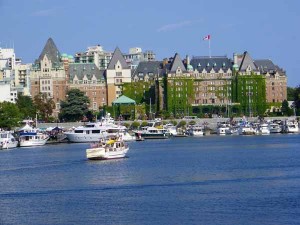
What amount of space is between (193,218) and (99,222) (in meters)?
3.94

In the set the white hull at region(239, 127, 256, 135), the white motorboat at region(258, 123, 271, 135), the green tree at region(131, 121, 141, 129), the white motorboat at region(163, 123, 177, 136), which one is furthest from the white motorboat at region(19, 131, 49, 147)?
the white motorboat at region(258, 123, 271, 135)

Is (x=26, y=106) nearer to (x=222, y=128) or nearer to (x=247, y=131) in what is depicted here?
(x=222, y=128)

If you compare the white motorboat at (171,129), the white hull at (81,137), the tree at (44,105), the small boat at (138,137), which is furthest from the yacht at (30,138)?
the tree at (44,105)

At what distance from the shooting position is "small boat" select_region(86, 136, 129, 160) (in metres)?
73.3

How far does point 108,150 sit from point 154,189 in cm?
2165

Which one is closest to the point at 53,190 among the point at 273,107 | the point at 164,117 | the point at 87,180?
the point at 87,180

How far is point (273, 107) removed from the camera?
15412 cm

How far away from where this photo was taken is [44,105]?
5837 inches

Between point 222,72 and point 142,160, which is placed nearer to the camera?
point 142,160

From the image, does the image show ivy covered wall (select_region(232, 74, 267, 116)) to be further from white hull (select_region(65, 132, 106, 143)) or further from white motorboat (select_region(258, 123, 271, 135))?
white hull (select_region(65, 132, 106, 143))

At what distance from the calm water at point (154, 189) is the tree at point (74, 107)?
6508cm

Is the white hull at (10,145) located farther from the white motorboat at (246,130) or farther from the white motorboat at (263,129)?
the white motorboat at (263,129)

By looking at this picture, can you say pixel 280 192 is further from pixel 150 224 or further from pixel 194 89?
pixel 194 89

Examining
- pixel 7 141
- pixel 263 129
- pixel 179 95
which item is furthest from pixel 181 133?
pixel 7 141
